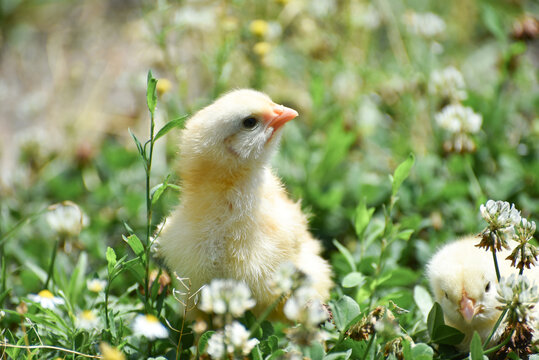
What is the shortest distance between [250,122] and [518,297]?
92 cm

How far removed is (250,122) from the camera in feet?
6.13

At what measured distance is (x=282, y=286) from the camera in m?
1.36

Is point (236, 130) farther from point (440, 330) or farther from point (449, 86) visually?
point (449, 86)

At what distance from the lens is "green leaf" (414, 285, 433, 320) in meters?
1.95

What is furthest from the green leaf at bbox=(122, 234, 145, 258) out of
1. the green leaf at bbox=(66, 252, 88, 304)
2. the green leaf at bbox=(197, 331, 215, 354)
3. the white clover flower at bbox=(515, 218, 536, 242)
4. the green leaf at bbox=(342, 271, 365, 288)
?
the white clover flower at bbox=(515, 218, 536, 242)

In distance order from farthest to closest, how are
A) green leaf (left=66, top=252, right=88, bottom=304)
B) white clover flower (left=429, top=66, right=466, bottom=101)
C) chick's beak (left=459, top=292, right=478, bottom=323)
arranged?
white clover flower (left=429, top=66, right=466, bottom=101)
green leaf (left=66, top=252, right=88, bottom=304)
chick's beak (left=459, top=292, right=478, bottom=323)

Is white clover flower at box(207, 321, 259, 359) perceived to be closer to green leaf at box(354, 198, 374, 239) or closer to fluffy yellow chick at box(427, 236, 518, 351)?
fluffy yellow chick at box(427, 236, 518, 351)

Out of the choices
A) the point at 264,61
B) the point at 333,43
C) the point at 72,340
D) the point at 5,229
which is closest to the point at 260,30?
the point at 264,61

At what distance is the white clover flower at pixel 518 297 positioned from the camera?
4.80 ft

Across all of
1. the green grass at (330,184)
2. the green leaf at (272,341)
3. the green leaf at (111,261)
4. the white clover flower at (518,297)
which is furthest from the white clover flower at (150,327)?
the white clover flower at (518,297)

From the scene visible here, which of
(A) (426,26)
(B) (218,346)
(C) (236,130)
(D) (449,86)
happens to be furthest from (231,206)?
(A) (426,26)

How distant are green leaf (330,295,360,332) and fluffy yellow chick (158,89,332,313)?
105mm

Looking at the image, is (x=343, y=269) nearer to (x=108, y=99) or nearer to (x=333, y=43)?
(x=333, y=43)

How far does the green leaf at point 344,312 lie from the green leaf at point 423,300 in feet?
0.96
